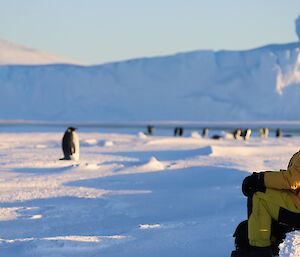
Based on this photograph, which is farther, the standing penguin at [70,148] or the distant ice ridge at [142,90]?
the distant ice ridge at [142,90]

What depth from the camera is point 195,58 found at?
42938mm

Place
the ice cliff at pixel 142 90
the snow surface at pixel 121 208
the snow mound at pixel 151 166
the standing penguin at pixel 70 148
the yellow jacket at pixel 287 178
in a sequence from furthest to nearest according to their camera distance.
→ 1. the ice cliff at pixel 142 90
2. the standing penguin at pixel 70 148
3. the snow mound at pixel 151 166
4. the snow surface at pixel 121 208
5. the yellow jacket at pixel 287 178

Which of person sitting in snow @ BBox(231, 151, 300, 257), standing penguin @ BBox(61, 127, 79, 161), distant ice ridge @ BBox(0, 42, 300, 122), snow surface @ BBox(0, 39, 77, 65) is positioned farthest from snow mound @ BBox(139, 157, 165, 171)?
snow surface @ BBox(0, 39, 77, 65)

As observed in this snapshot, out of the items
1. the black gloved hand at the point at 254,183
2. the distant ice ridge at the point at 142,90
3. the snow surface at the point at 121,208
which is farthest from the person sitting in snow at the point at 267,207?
the distant ice ridge at the point at 142,90

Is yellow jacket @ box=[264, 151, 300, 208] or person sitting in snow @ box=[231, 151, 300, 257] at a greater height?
yellow jacket @ box=[264, 151, 300, 208]

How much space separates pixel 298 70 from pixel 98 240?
38.2 meters

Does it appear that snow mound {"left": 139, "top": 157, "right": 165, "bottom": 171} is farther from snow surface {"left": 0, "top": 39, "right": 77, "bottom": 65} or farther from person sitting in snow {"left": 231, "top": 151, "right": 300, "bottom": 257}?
snow surface {"left": 0, "top": 39, "right": 77, "bottom": 65}

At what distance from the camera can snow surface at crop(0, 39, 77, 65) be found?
2494 inches

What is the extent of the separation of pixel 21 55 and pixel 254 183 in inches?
2591

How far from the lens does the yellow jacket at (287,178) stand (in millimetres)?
2750

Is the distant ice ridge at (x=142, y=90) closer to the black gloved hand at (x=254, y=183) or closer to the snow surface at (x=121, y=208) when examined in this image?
the snow surface at (x=121, y=208)

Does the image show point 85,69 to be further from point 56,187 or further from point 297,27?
point 56,187

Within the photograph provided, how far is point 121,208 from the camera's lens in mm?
6594

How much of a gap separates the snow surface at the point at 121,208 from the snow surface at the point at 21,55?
51.7 meters
